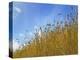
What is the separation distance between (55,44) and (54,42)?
0.02m

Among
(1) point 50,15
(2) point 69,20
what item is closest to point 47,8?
(1) point 50,15

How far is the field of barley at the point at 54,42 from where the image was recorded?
210 centimetres

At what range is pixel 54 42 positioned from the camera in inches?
86.3

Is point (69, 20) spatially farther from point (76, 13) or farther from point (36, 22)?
point (36, 22)

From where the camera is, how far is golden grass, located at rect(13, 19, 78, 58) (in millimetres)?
2099

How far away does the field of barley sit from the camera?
210cm

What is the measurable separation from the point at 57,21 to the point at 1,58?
0.67 m

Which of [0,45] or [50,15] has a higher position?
[50,15]

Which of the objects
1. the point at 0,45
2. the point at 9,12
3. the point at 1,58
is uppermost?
the point at 9,12

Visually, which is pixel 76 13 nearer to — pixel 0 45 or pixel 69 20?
pixel 69 20

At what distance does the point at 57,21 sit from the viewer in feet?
7.22

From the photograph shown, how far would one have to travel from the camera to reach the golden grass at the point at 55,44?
2.10 m

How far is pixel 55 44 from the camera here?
2195mm

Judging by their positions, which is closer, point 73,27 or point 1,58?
point 1,58
